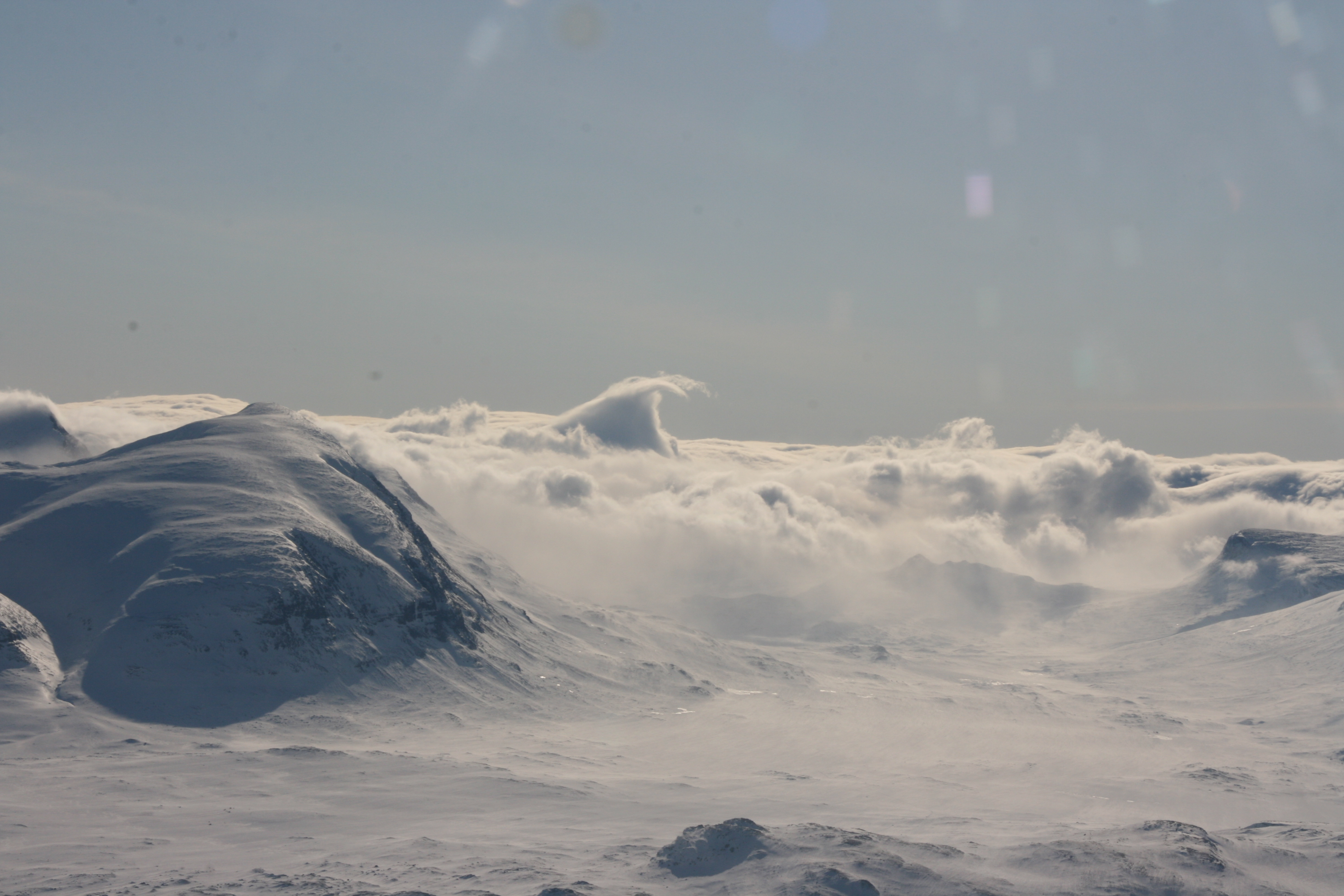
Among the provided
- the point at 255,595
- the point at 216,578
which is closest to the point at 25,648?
the point at 216,578

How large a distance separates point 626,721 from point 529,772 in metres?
38.2

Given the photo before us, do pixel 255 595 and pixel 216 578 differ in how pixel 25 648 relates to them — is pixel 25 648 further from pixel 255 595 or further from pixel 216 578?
pixel 255 595

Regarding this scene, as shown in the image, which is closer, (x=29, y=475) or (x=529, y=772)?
(x=529, y=772)

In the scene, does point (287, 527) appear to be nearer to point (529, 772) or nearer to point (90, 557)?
point (90, 557)

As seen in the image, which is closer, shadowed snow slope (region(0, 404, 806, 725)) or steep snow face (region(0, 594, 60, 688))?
steep snow face (region(0, 594, 60, 688))

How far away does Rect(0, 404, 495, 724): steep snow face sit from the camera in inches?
3487

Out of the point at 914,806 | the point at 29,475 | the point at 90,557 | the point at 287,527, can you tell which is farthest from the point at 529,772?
the point at 29,475

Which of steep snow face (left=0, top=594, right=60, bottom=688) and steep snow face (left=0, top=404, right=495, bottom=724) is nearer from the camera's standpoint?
steep snow face (left=0, top=594, right=60, bottom=688)

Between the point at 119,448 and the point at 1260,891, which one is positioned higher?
the point at 119,448

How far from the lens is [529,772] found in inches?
3204

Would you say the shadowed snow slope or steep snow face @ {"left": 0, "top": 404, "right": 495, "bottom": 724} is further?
the shadowed snow slope

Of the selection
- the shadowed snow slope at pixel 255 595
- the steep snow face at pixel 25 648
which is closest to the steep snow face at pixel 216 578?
the shadowed snow slope at pixel 255 595

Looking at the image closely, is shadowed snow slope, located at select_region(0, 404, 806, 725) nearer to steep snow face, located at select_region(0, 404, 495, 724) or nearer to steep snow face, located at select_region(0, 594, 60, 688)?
steep snow face, located at select_region(0, 404, 495, 724)

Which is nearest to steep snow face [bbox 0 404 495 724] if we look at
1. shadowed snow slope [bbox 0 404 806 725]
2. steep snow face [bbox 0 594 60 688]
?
shadowed snow slope [bbox 0 404 806 725]
